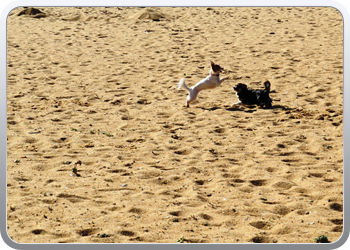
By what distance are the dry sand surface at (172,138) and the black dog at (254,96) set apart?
120 mm

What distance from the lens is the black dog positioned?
7.97 meters

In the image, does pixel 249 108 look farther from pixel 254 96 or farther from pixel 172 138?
pixel 172 138

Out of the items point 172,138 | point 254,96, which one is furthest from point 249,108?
point 172,138

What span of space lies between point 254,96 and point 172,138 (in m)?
1.99

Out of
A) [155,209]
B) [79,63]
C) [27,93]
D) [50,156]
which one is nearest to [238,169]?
[155,209]

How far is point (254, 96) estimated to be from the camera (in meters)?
8.10

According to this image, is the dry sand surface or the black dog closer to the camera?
the dry sand surface

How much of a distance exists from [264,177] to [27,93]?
5.56 metres

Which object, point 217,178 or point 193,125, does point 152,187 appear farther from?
point 193,125

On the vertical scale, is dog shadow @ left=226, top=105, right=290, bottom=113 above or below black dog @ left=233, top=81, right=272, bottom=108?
below

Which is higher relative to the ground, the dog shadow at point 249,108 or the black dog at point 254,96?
the black dog at point 254,96

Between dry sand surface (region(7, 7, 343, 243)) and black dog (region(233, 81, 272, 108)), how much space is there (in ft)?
0.39

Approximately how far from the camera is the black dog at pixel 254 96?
7975 mm

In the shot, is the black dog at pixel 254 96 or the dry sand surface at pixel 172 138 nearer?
the dry sand surface at pixel 172 138
